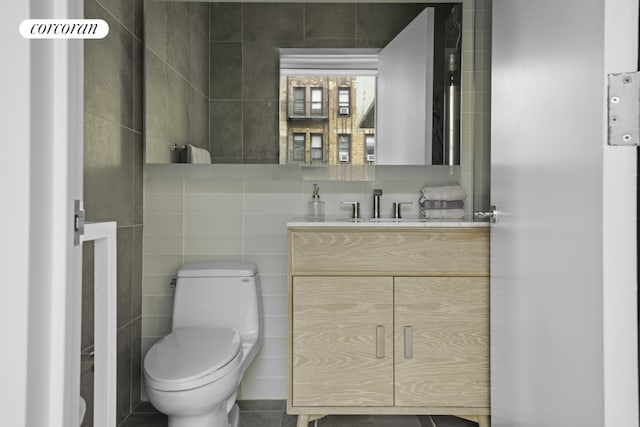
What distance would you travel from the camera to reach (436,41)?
2.33m

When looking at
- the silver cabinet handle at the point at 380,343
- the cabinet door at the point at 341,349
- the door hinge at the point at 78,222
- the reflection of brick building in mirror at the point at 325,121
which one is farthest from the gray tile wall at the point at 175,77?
the door hinge at the point at 78,222

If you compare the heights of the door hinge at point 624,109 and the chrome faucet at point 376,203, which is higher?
the door hinge at point 624,109

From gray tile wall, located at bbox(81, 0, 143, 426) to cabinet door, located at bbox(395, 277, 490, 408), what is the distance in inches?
46.4

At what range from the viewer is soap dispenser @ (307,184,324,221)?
2.31 metres

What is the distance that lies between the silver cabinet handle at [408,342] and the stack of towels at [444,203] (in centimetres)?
58

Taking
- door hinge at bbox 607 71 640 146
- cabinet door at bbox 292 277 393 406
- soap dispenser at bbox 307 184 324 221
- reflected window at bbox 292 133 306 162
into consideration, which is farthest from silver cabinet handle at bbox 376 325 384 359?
door hinge at bbox 607 71 640 146

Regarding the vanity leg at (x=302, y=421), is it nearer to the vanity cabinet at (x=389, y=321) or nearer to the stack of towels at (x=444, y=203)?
the vanity cabinet at (x=389, y=321)

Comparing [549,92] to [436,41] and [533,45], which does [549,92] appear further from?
[436,41]

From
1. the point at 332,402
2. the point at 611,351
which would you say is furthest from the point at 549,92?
the point at 332,402

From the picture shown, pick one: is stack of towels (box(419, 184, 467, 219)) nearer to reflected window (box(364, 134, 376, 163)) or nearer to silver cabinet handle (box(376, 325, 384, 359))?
reflected window (box(364, 134, 376, 163))

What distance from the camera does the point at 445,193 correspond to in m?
2.21

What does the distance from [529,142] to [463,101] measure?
3.24ft

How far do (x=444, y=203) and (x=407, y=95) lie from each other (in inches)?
21.8

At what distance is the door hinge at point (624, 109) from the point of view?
90 centimetres
